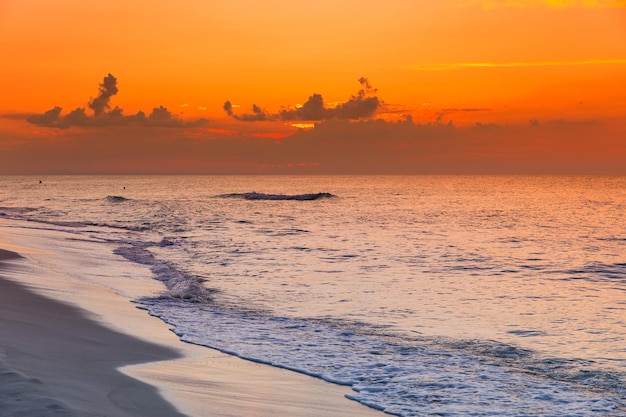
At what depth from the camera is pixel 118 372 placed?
31.5ft

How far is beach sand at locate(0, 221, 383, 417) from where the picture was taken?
7797 mm

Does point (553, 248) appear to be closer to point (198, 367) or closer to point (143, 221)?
point (198, 367)

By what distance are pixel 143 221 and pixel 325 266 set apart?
3315 centimetres

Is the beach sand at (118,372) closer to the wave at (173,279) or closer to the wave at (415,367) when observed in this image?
the wave at (415,367)

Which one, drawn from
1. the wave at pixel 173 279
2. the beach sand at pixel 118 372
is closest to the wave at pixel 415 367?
the beach sand at pixel 118 372

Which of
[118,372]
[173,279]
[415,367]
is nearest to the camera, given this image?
[118,372]

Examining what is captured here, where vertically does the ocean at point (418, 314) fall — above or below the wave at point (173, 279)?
above

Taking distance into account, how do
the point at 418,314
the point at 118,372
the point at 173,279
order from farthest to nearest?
the point at 173,279
the point at 418,314
the point at 118,372

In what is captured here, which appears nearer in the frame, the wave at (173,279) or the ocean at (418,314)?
the ocean at (418,314)

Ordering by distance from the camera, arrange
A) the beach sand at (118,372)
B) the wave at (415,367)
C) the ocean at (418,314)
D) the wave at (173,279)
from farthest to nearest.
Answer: the wave at (173,279)
the ocean at (418,314)
the wave at (415,367)
the beach sand at (118,372)

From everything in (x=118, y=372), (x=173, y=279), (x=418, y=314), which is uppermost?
(x=118, y=372)

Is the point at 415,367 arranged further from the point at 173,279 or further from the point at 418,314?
the point at 173,279

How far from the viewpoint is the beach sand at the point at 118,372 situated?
780 cm

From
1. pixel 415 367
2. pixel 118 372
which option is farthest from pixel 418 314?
pixel 118 372
